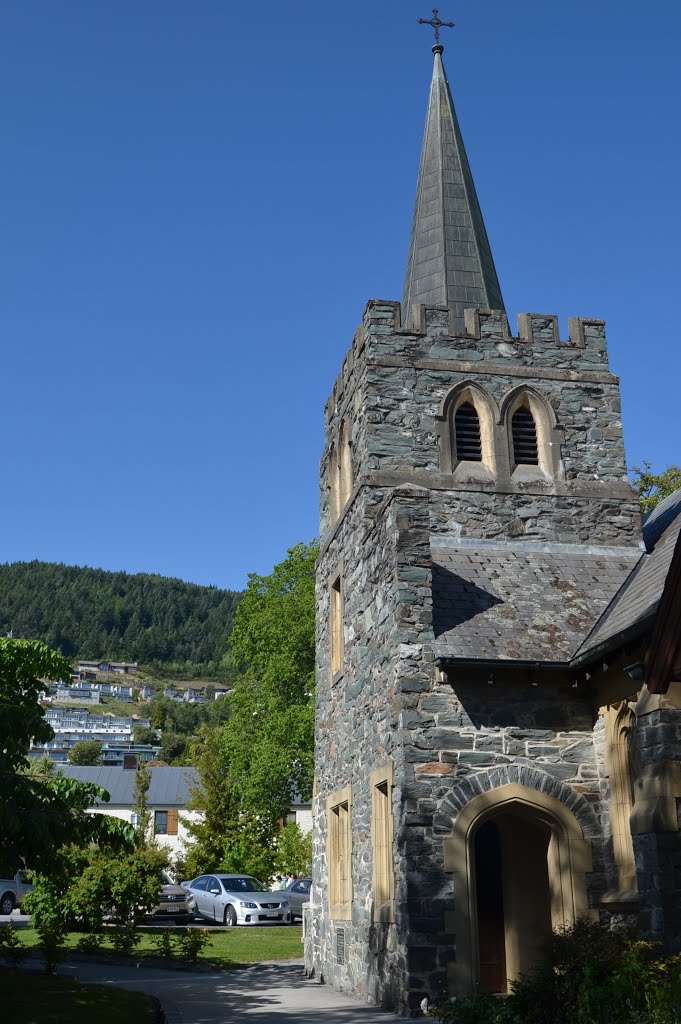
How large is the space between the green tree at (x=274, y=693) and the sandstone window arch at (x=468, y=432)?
16.8m

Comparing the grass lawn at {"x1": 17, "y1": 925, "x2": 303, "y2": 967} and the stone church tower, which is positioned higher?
the stone church tower

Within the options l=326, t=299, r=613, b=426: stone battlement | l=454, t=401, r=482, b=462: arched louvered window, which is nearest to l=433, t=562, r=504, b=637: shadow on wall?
l=454, t=401, r=482, b=462: arched louvered window

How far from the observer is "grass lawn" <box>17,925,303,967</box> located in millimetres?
19188

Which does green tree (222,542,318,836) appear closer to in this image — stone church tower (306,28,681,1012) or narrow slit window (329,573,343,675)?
stone church tower (306,28,681,1012)

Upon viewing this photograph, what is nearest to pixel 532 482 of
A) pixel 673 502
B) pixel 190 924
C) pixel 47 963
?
pixel 673 502

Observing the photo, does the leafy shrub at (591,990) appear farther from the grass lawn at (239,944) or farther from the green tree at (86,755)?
the green tree at (86,755)

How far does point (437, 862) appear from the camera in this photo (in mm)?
12031

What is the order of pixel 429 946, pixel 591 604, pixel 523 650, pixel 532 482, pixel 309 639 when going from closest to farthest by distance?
pixel 429 946, pixel 523 650, pixel 591 604, pixel 532 482, pixel 309 639

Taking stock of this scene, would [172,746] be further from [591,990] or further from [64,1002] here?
[591,990]

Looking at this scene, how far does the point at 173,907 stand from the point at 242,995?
16.0 meters

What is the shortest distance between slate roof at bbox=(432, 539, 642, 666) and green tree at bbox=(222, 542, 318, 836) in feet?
56.9

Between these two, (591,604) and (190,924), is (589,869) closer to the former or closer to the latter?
(591,604)

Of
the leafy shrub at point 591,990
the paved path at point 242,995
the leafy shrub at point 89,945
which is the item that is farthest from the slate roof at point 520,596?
the leafy shrub at point 89,945

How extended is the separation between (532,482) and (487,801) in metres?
5.83
